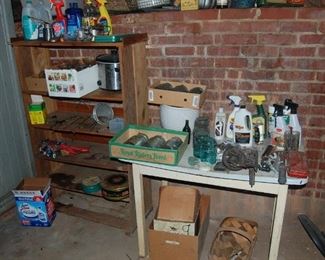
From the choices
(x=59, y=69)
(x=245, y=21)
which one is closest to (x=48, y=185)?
(x=59, y=69)

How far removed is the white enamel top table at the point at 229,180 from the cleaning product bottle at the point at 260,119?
36cm

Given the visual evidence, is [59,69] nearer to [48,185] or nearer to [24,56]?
[24,56]

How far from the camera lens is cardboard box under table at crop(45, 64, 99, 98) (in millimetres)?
1954

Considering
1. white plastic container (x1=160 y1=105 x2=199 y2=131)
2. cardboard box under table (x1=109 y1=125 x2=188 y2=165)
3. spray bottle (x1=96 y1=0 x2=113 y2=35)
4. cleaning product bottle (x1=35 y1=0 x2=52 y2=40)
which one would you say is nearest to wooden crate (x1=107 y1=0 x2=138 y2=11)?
spray bottle (x1=96 y1=0 x2=113 y2=35)

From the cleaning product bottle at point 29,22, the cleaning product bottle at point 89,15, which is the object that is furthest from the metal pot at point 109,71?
the cleaning product bottle at point 29,22

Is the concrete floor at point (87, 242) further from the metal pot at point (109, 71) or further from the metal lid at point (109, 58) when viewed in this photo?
the metal lid at point (109, 58)

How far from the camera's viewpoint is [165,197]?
1.96 metres

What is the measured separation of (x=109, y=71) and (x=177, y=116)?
52 cm

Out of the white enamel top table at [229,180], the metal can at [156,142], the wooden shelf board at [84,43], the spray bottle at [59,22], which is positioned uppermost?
the spray bottle at [59,22]

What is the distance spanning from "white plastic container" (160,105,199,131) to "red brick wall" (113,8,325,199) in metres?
0.23

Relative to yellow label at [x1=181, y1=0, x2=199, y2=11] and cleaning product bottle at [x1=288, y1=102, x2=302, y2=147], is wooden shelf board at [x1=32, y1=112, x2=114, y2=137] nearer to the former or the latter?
yellow label at [x1=181, y1=0, x2=199, y2=11]

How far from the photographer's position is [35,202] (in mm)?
2227

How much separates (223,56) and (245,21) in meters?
0.25

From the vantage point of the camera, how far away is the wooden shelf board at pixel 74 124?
212 centimetres
